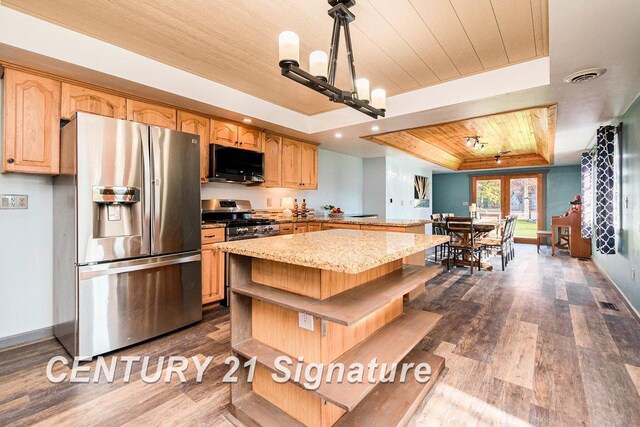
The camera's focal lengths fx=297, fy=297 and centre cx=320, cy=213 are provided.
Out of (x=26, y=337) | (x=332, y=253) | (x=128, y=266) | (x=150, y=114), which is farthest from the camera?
(x=150, y=114)

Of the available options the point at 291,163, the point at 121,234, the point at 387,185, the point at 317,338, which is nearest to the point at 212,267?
the point at 121,234

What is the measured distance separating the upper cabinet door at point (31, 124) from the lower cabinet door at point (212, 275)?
1474 mm

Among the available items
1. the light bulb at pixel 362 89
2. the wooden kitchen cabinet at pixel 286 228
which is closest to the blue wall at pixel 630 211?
the light bulb at pixel 362 89

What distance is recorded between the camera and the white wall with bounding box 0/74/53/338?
2467mm

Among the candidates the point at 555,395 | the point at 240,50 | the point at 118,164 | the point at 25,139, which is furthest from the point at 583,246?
the point at 25,139

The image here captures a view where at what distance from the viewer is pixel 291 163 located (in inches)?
182

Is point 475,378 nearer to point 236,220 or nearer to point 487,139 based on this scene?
point 236,220

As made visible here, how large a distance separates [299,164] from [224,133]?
1401 millimetres

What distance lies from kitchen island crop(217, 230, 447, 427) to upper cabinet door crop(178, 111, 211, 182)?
2082 mm

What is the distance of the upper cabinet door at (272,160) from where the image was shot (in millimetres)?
4262

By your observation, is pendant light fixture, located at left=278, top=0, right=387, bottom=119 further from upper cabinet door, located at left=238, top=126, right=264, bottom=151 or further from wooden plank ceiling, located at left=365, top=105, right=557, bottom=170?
wooden plank ceiling, located at left=365, top=105, right=557, bottom=170

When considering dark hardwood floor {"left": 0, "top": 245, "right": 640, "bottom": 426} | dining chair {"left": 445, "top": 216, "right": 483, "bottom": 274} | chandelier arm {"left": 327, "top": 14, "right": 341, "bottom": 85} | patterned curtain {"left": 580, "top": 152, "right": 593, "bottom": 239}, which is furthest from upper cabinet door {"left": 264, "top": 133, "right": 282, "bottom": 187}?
patterned curtain {"left": 580, "top": 152, "right": 593, "bottom": 239}

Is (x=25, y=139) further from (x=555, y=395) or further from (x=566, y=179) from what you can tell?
(x=566, y=179)

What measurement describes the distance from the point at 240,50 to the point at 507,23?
2.03 metres
